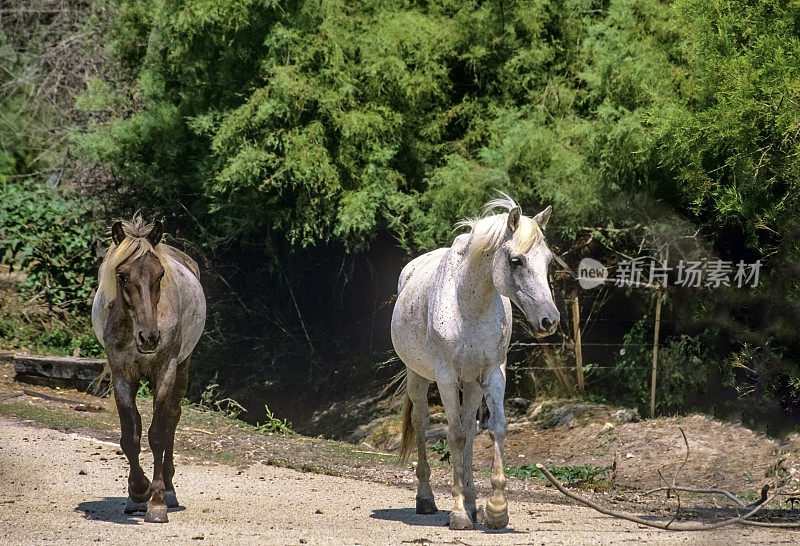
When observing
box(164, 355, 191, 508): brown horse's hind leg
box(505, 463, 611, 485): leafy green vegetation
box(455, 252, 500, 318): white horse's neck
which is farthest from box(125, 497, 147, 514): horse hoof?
box(505, 463, 611, 485): leafy green vegetation

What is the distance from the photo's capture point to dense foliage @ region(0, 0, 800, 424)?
9070mm

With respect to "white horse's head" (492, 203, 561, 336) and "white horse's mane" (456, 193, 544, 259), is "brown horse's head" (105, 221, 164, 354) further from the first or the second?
"white horse's head" (492, 203, 561, 336)

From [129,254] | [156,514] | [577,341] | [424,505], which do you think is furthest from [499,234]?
[577,341]

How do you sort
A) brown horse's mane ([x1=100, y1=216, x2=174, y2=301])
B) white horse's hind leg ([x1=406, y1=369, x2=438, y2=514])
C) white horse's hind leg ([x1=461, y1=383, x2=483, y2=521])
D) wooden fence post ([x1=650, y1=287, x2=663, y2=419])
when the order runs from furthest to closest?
1. wooden fence post ([x1=650, y1=287, x2=663, y2=419])
2. white horse's hind leg ([x1=406, y1=369, x2=438, y2=514])
3. white horse's hind leg ([x1=461, y1=383, x2=483, y2=521])
4. brown horse's mane ([x1=100, y1=216, x2=174, y2=301])

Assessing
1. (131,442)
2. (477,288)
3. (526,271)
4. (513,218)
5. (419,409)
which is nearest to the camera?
(526,271)

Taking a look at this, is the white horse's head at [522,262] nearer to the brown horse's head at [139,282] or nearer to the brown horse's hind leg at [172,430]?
the brown horse's head at [139,282]

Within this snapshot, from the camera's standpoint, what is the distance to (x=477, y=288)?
6129 millimetres

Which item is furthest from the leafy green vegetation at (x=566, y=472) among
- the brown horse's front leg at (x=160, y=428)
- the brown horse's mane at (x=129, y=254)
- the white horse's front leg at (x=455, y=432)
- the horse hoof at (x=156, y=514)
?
the brown horse's mane at (x=129, y=254)

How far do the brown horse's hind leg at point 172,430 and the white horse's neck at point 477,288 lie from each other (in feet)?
6.78

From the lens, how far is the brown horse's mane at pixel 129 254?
20.0 feet

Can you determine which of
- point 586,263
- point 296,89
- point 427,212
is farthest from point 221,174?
point 586,263

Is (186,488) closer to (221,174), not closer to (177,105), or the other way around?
(221,174)

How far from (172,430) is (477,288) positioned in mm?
2385

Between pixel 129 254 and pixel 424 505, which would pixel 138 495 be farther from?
pixel 424 505
